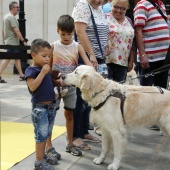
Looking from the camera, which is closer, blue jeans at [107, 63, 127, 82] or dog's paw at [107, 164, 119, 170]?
dog's paw at [107, 164, 119, 170]

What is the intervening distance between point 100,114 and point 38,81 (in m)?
0.83

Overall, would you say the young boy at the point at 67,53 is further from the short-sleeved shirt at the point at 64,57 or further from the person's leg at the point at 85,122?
the person's leg at the point at 85,122

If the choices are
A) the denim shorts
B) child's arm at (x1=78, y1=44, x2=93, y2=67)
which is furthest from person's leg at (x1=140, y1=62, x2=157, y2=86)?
the denim shorts

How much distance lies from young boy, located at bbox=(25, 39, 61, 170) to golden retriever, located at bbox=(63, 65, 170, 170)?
304 mm

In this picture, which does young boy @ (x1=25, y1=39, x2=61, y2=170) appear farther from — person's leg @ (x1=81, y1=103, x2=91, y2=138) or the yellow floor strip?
person's leg @ (x1=81, y1=103, x2=91, y2=138)

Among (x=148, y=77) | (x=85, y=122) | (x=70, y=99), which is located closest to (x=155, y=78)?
(x=148, y=77)

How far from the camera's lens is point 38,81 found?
3475mm

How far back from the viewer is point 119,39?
4.88 metres

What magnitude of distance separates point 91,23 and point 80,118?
50.0 inches

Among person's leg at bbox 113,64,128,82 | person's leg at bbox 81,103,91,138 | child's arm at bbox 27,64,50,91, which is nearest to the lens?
child's arm at bbox 27,64,50,91

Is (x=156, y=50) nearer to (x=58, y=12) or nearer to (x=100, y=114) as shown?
(x=100, y=114)

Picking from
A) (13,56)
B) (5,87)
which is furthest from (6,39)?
(13,56)

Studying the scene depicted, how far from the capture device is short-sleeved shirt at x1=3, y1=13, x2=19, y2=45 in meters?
10.00

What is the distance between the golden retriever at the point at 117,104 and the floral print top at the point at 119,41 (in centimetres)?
105
